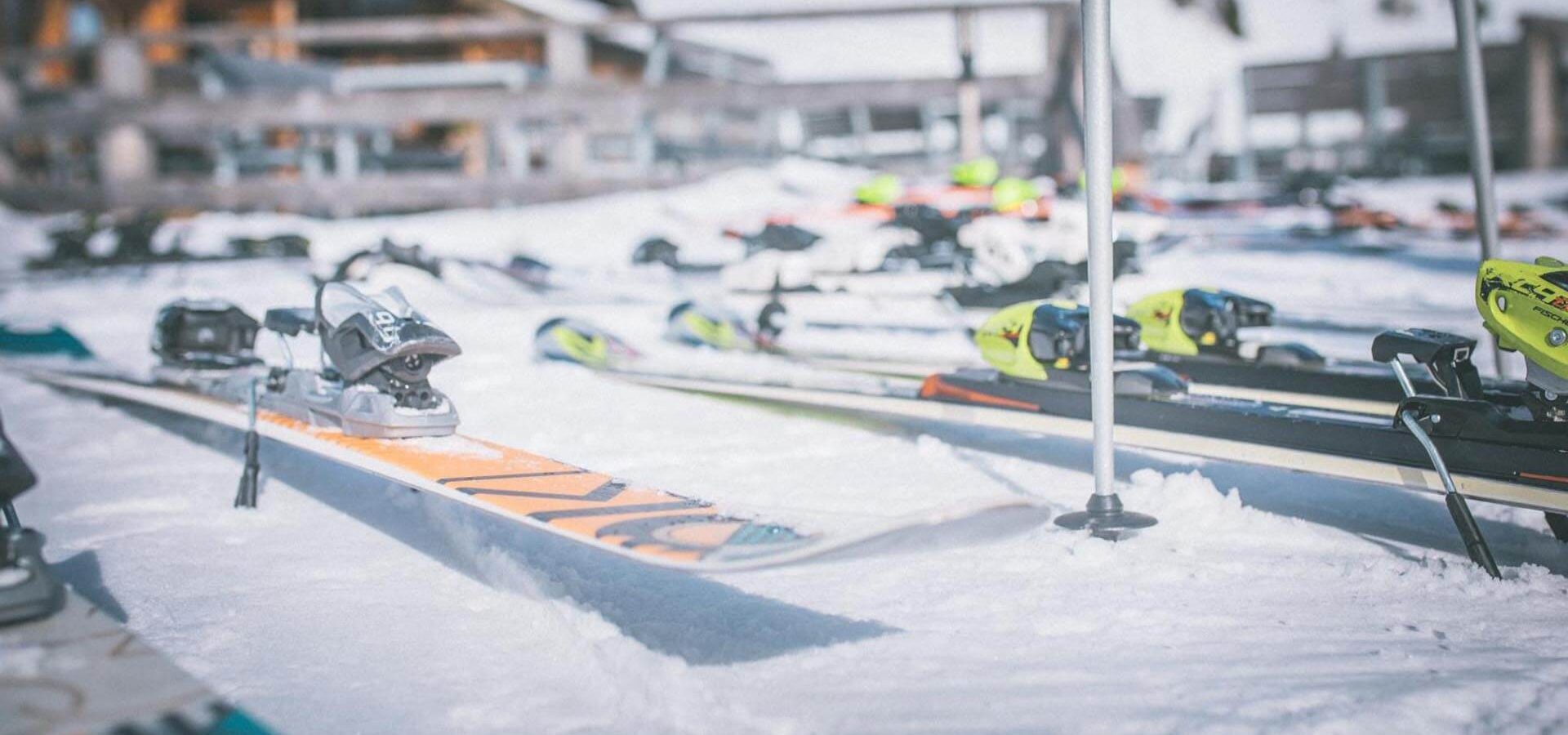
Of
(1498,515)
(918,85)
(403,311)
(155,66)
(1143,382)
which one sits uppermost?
(155,66)

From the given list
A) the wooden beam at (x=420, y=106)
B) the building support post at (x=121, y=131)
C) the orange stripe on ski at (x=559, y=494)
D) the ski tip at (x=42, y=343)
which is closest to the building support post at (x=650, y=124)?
the wooden beam at (x=420, y=106)

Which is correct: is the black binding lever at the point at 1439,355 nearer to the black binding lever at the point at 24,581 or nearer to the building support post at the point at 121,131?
the black binding lever at the point at 24,581

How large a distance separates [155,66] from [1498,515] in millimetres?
16548

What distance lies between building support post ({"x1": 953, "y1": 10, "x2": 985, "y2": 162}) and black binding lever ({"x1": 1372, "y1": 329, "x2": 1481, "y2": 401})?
7668mm

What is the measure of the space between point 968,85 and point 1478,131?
6323 mm

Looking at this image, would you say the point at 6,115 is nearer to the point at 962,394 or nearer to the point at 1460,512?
the point at 962,394

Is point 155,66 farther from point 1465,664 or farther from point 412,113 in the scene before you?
point 1465,664

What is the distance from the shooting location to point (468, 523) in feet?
10.2

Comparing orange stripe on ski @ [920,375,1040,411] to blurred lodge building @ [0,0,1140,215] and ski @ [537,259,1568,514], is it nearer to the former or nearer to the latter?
ski @ [537,259,1568,514]

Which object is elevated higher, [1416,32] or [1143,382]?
[1416,32]

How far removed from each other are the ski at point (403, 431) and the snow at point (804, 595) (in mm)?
167

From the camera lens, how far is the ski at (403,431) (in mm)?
2117

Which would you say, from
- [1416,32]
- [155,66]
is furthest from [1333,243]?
[1416,32]

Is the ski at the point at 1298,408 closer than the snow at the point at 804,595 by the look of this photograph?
No
